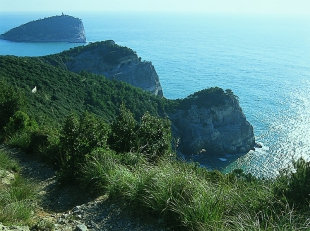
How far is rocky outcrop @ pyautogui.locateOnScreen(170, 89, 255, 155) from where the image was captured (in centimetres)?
5103

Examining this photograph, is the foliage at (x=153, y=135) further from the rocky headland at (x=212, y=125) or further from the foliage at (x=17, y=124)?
the rocky headland at (x=212, y=125)

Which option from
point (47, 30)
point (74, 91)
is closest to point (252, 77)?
point (74, 91)

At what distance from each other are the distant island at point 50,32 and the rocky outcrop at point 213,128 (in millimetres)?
104498

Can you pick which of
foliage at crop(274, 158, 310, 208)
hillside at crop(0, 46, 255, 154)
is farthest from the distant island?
foliage at crop(274, 158, 310, 208)

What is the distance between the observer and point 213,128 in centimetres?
5256

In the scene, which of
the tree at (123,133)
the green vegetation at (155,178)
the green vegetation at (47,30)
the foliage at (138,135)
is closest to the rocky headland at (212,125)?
the foliage at (138,135)

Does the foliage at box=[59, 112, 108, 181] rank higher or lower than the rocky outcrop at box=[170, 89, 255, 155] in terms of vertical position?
higher

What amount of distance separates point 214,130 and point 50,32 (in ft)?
380

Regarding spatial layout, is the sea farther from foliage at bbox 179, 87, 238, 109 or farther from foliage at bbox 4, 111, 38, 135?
foliage at bbox 4, 111, 38, 135

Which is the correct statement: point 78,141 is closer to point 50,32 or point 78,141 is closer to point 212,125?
point 212,125

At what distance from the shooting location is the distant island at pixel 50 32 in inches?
5438

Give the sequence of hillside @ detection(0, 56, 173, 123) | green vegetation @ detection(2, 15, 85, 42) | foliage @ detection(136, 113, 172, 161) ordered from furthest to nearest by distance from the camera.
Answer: green vegetation @ detection(2, 15, 85, 42) < hillside @ detection(0, 56, 173, 123) < foliage @ detection(136, 113, 172, 161)

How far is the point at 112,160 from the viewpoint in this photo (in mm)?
5910

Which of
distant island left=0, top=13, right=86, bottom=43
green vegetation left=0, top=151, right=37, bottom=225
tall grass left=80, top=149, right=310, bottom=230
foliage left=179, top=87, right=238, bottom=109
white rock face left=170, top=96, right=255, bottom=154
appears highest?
distant island left=0, top=13, right=86, bottom=43
